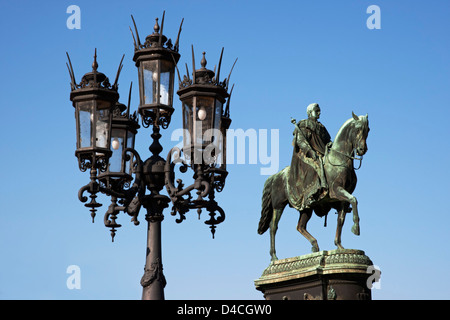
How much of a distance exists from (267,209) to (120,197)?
7433 millimetres

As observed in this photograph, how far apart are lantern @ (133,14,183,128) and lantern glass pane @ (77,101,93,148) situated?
0.85m

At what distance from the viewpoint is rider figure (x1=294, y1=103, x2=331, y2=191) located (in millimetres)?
22250

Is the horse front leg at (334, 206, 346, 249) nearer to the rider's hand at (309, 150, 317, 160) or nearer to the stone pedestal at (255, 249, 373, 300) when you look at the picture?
the stone pedestal at (255, 249, 373, 300)

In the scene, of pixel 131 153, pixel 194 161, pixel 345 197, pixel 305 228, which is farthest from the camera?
pixel 305 228

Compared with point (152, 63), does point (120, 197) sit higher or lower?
lower

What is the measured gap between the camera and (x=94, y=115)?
54.1ft

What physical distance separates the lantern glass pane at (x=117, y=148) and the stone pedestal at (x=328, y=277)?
5.26m

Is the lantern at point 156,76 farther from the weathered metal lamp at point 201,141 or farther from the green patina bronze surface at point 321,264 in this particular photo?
the green patina bronze surface at point 321,264

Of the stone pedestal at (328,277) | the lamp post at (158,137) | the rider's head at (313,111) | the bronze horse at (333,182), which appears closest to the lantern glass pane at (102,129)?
the lamp post at (158,137)

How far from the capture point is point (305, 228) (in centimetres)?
2278

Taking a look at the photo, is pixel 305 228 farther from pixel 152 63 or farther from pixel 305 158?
pixel 152 63

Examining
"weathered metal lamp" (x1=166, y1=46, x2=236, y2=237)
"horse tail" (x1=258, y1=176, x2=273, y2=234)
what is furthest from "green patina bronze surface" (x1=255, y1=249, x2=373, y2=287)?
"weathered metal lamp" (x1=166, y1=46, x2=236, y2=237)
